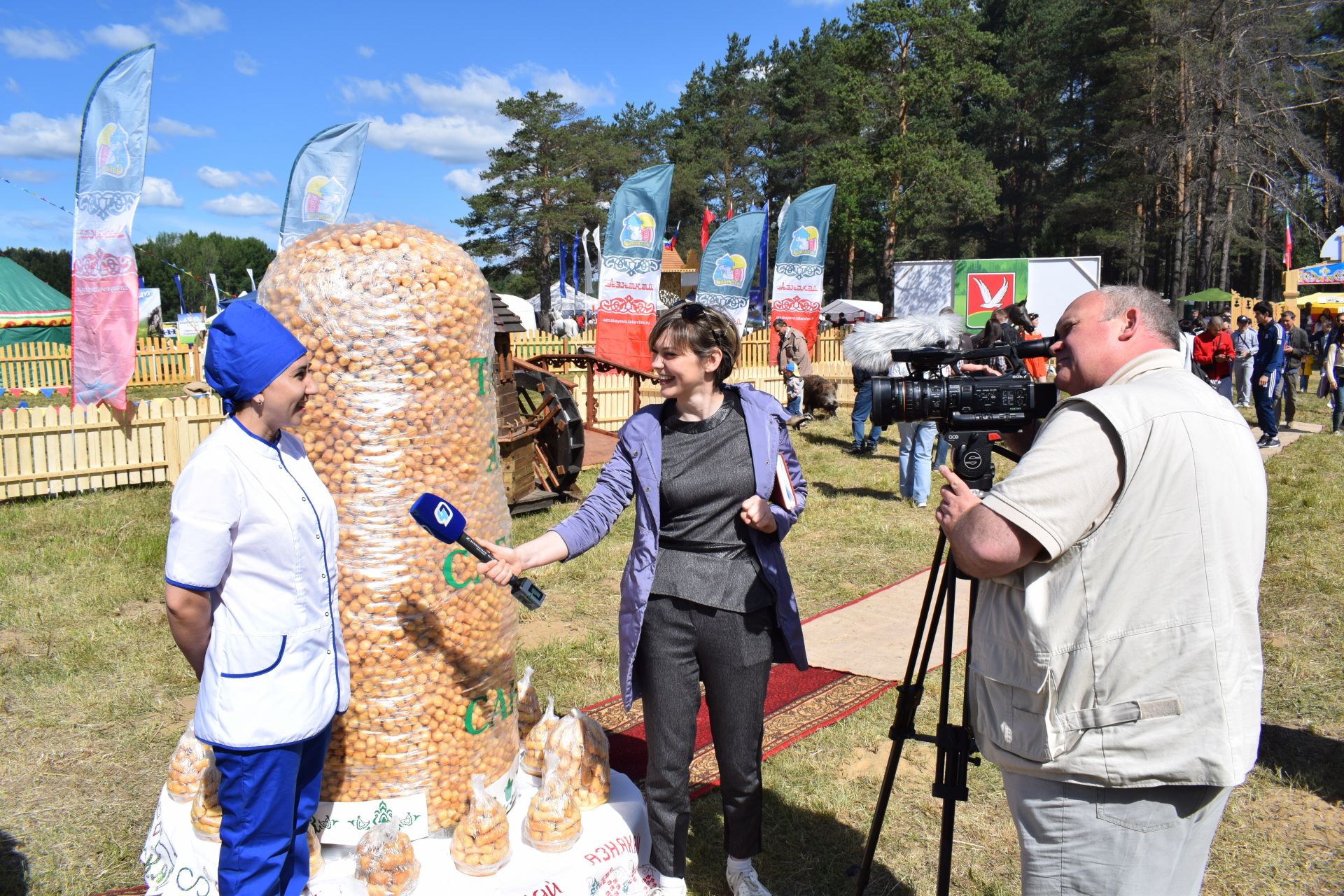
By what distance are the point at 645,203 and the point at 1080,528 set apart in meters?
13.1

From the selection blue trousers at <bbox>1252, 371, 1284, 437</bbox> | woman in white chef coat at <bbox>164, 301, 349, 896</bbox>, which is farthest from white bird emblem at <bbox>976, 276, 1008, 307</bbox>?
woman in white chef coat at <bbox>164, 301, 349, 896</bbox>

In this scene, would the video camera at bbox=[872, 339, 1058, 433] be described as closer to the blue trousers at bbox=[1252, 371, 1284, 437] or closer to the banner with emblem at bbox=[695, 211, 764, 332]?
the blue trousers at bbox=[1252, 371, 1284, 437]

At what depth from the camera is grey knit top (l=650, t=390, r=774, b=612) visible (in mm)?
2779

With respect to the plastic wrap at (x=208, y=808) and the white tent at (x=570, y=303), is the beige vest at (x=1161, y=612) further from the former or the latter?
the white tent at (x=570, y=303)

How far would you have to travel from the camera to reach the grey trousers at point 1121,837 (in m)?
1.89

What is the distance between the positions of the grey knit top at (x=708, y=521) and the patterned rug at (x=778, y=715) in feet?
4.05

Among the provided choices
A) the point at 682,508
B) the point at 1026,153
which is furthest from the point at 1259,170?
the point at 682,508

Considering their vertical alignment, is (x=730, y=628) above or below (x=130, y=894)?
above

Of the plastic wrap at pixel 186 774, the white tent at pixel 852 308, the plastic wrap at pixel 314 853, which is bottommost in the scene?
the plastic wrap at pixel 314 853

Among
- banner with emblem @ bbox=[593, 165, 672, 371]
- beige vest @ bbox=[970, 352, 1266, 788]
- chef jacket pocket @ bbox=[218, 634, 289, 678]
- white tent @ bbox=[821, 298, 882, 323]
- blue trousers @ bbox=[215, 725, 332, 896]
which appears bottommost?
blue trousers @ bbox=[215, 725, 332, 896]

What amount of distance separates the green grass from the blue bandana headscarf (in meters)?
2.21

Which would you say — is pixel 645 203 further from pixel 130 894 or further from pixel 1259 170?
pixel 1259 170

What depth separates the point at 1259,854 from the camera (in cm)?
333

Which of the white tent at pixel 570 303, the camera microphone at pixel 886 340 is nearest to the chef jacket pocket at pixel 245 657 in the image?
the camera microphone at pixel 886 340
